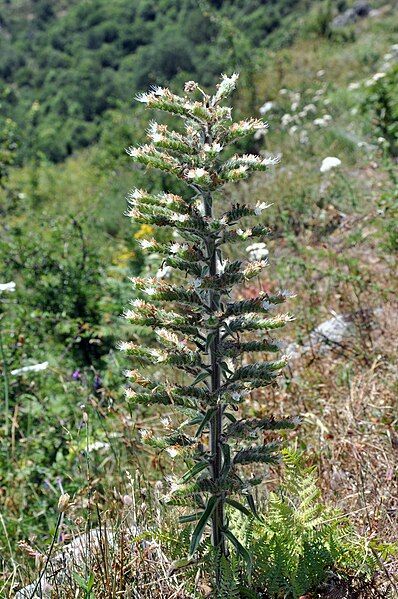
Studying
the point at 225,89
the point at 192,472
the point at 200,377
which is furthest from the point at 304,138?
the point at 192,472

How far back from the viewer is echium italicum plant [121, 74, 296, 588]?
64.6 inches

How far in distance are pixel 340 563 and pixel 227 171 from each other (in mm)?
1262

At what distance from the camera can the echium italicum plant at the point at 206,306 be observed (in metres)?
1.64

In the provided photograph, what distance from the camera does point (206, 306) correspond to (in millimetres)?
1706

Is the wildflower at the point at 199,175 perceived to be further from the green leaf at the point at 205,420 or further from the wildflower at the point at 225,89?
the green leaf at the point at 205,420

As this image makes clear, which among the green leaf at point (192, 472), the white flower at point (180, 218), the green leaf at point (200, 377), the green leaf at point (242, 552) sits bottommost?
the green leaf at point (242, 552)

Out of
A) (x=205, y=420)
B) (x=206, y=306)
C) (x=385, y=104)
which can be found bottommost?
(x=205, y=420)

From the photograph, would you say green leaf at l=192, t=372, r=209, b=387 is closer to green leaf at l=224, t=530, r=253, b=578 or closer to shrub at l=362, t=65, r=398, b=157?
green leaf at l=224, t=530, r=253, b=578

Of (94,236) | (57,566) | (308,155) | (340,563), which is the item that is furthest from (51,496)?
(308,155)

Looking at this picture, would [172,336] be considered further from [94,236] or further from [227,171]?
[94,236]

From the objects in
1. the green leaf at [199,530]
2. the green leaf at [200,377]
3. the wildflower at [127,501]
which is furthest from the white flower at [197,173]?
the wildflower at [127,501]

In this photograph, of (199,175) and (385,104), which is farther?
(385,104)

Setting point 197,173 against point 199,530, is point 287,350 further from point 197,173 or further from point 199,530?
point 197,173

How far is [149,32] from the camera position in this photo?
182 ft
